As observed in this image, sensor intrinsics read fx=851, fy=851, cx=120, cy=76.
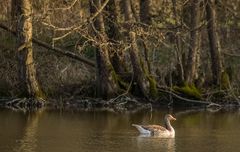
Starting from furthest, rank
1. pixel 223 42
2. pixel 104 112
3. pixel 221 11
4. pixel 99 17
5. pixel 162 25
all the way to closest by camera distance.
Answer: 1. pixel 223 42
2. pixel 221 11
3. pixel 162 25
4. pixel 99 17
5. pixel 104 112

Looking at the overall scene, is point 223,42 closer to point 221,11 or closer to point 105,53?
point 221,11

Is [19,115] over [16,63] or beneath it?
beneath

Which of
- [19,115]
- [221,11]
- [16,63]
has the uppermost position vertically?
[221,11]

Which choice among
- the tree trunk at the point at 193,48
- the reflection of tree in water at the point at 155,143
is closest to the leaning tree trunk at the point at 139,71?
the tree trunk at the point at 193,48

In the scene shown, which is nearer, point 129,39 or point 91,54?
point 129,39

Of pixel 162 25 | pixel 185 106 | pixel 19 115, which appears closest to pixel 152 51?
pixel 162 25

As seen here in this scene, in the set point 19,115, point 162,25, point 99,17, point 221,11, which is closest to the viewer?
point 19,115

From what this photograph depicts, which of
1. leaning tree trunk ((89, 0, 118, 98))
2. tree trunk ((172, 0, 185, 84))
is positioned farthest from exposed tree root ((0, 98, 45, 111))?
A: tree trunk ((172, 0, 185, 84))

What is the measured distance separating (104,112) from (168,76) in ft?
14.8

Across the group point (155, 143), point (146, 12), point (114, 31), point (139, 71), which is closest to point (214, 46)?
point (146, 12)

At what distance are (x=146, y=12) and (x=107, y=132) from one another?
12.0 m

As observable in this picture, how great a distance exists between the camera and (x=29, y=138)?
64.2ft

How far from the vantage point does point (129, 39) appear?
99.3ft

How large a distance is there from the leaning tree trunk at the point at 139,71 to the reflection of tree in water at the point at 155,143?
944 centimetres
